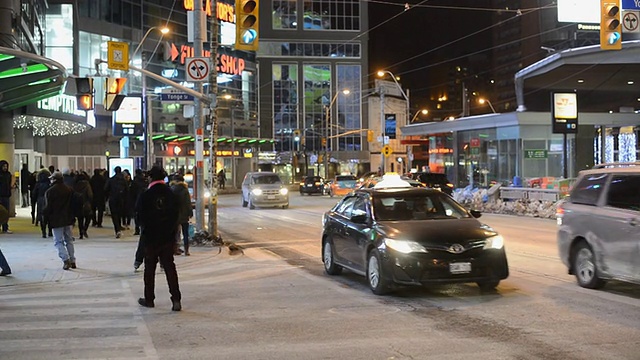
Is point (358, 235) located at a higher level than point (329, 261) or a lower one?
higher

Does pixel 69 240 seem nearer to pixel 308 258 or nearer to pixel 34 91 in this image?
pixel 308 258

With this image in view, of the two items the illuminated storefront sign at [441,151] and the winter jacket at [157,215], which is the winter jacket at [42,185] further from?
the illuminated storefront sign at [441,151]

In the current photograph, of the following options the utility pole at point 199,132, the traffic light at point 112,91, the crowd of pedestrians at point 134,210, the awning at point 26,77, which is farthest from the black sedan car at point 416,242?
the traffic light at point 112,91

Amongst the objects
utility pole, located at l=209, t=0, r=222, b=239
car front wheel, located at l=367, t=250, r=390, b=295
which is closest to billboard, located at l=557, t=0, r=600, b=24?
utility pole, located at l=209, t=0, r=222, b=239

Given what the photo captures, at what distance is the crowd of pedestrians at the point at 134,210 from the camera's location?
872 centimetres

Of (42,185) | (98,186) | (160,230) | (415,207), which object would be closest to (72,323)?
(160,230)

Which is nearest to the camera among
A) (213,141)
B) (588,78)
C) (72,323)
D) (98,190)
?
(72,323)

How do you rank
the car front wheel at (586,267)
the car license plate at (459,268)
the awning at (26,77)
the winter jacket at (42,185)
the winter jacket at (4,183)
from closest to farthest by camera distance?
the car license plate at (459,268)
the car front wheel at (586,267)
the awning at (26,77)
the winter jacket at (4,183)
the winter jacket at (42,185)

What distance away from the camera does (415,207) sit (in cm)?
1041

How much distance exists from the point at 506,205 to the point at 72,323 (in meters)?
22.7

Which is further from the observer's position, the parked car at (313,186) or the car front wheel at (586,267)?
the parked car at (313,186)

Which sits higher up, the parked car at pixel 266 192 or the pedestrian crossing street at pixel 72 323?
the parked car at pixel 266 192

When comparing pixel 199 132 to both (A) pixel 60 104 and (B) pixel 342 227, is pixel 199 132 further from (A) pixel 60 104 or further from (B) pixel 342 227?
(A) pixel 60 104

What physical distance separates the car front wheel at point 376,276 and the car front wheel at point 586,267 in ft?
9.91
